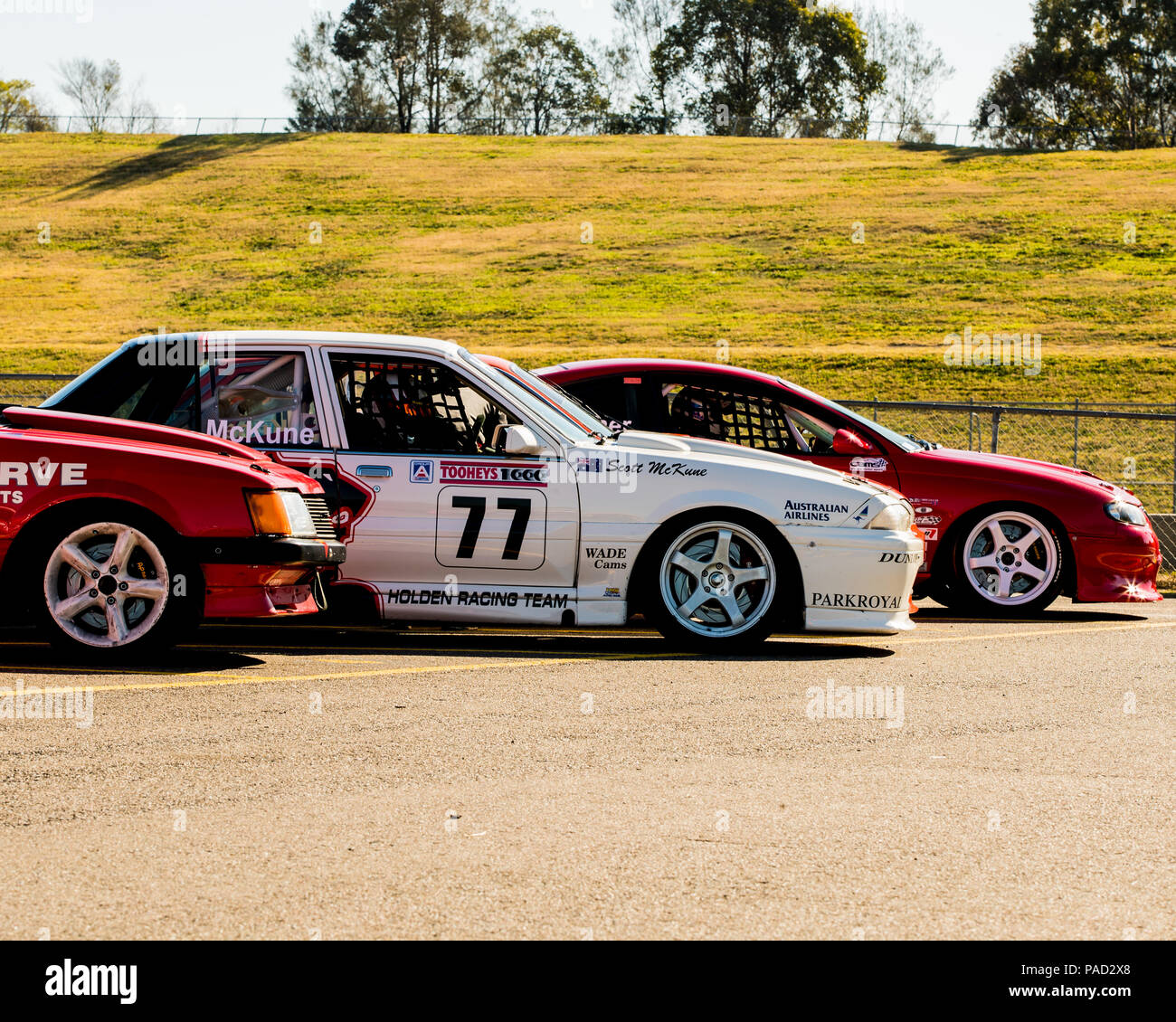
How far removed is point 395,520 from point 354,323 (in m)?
30.6

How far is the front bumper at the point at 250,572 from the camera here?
705 centimetres

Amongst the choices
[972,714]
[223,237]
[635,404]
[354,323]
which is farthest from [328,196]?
[972,714]

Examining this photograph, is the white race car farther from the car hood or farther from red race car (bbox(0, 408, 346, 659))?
the car hood

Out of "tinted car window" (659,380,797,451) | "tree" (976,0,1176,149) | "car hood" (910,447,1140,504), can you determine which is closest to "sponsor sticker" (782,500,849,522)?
"tinted car window" (659,380,797,451)

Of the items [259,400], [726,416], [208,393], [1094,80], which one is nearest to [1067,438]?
[726,416]

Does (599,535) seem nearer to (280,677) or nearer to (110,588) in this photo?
(280,677)

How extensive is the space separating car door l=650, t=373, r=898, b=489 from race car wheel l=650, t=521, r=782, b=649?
1.95m

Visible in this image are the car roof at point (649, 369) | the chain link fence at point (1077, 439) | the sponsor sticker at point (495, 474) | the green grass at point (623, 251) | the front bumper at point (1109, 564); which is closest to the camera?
the sponsor sticker at point (495, 474)

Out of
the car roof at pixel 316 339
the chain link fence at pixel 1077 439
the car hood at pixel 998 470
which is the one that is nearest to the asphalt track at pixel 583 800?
the car roof at pixel 316 339

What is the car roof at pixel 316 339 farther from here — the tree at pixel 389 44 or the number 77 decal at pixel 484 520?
the tree at pixel 389 44

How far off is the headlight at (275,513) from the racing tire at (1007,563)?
15.2 feet

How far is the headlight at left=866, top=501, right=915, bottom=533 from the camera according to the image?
787 centimetres

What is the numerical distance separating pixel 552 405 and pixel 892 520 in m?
2.01
